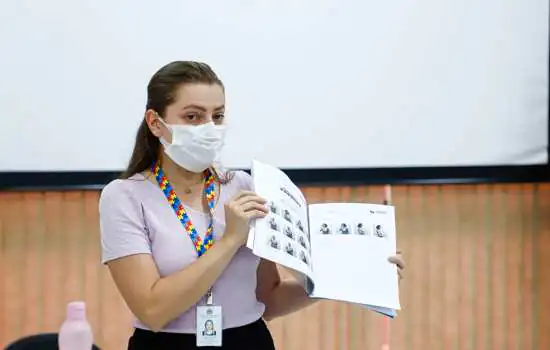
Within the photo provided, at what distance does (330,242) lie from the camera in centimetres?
161

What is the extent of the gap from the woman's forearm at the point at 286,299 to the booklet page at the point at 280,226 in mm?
109

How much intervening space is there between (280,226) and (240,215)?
0.11 metres

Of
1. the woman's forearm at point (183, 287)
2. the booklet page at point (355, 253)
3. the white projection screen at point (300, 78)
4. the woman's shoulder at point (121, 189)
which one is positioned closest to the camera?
the woman's forearm at point (183, 287)

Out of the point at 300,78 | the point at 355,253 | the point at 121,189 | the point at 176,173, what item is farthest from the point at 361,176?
the point at 121,189

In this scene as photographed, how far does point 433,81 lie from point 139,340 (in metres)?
1.77

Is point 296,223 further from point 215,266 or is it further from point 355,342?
point 355,342

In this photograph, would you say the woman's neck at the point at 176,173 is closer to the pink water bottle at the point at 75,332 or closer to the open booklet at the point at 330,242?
the open booklet at the point at 330,242

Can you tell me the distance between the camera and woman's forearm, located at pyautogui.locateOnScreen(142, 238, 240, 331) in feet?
4.38

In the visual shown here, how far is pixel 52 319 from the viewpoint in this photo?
103 inches

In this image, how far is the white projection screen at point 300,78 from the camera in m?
2.56

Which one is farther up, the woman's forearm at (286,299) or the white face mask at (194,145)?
the white face mask at (194,145)

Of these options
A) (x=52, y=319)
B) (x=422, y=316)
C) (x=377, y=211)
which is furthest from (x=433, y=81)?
(x=52, y=319)

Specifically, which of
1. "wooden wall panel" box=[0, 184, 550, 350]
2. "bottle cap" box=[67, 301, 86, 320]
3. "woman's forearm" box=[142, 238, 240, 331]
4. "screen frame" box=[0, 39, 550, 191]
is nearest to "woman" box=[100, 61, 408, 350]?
"woman's forearm" box=[142, 238, 240, 331]

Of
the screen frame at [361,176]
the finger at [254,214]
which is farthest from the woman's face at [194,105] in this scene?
the screen frame at [361,176]
